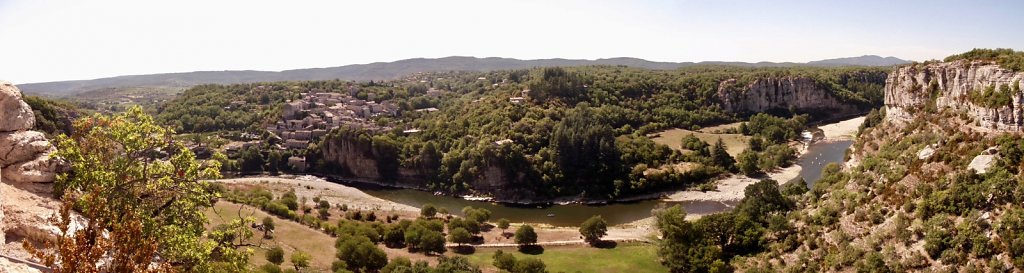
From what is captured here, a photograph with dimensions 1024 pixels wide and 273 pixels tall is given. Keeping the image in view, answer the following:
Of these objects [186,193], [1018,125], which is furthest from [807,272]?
[186,193]

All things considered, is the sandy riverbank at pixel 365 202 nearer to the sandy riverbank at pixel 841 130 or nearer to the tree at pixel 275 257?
the tree at pixel 275 257

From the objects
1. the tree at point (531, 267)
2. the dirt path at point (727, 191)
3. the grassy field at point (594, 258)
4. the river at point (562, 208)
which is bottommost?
the river at point (562, 208)

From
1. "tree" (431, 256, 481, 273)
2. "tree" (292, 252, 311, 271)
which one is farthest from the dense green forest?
"tree" (292, 252, 311, 271)

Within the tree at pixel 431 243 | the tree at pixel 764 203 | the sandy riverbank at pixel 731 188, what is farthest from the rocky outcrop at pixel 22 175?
the sandy riverbank at pixel 731 188

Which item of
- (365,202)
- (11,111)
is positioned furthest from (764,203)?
(365,202)

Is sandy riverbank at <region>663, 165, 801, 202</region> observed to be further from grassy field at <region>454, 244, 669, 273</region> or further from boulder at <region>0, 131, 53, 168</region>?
boulder at <region>0, 131, 53, 168</region>

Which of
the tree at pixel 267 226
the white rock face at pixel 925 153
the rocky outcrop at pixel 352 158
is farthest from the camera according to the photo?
the rocky outcrop at pixel 352 158

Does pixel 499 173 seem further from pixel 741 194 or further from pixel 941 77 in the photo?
pixel 941 77
